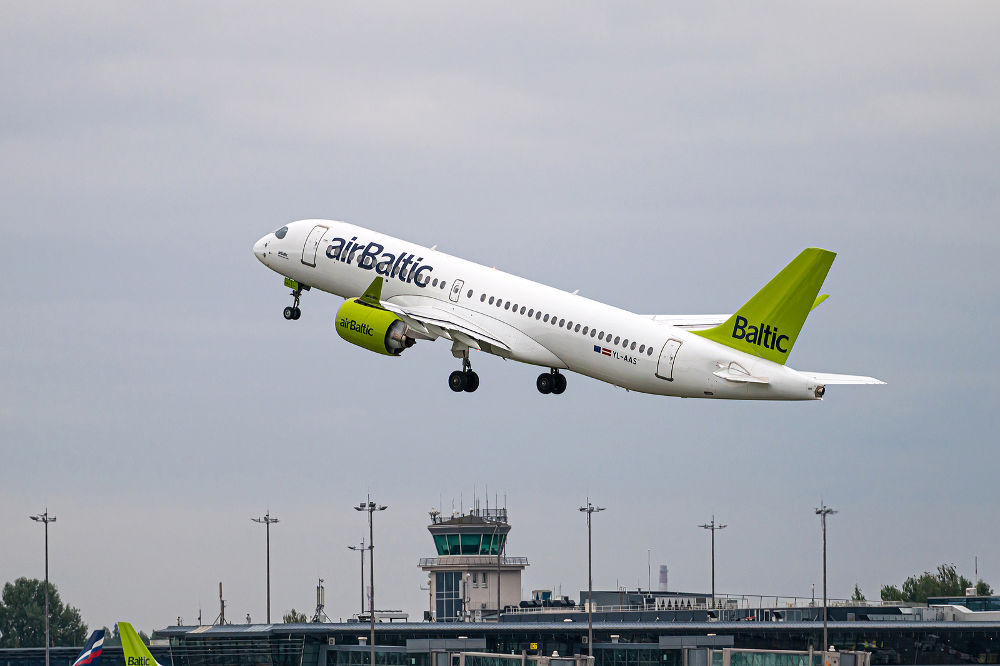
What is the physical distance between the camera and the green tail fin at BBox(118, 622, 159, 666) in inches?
4267

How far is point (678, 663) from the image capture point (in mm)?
137250

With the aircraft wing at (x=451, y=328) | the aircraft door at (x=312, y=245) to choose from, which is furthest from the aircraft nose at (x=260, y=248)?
the aircraft wing at (x=451, y=328)

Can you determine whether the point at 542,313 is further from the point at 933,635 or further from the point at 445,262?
the point at 933,635

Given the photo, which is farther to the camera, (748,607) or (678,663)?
(748,607)

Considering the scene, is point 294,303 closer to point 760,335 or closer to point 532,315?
point 532,315

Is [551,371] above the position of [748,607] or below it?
above

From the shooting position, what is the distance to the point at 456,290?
3664 inches

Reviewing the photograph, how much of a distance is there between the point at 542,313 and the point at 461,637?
5993 centimetres

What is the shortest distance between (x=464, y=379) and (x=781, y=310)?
18777mm

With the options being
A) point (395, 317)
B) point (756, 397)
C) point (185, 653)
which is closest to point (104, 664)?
point (185, 653)

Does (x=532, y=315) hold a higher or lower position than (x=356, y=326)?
higher

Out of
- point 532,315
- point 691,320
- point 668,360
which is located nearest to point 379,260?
point 532,315

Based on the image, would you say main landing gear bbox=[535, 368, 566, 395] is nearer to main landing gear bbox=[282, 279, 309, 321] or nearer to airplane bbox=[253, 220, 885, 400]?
airplane bbox=[253, 220, 885, 400]

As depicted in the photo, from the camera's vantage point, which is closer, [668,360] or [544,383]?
[668,360]
